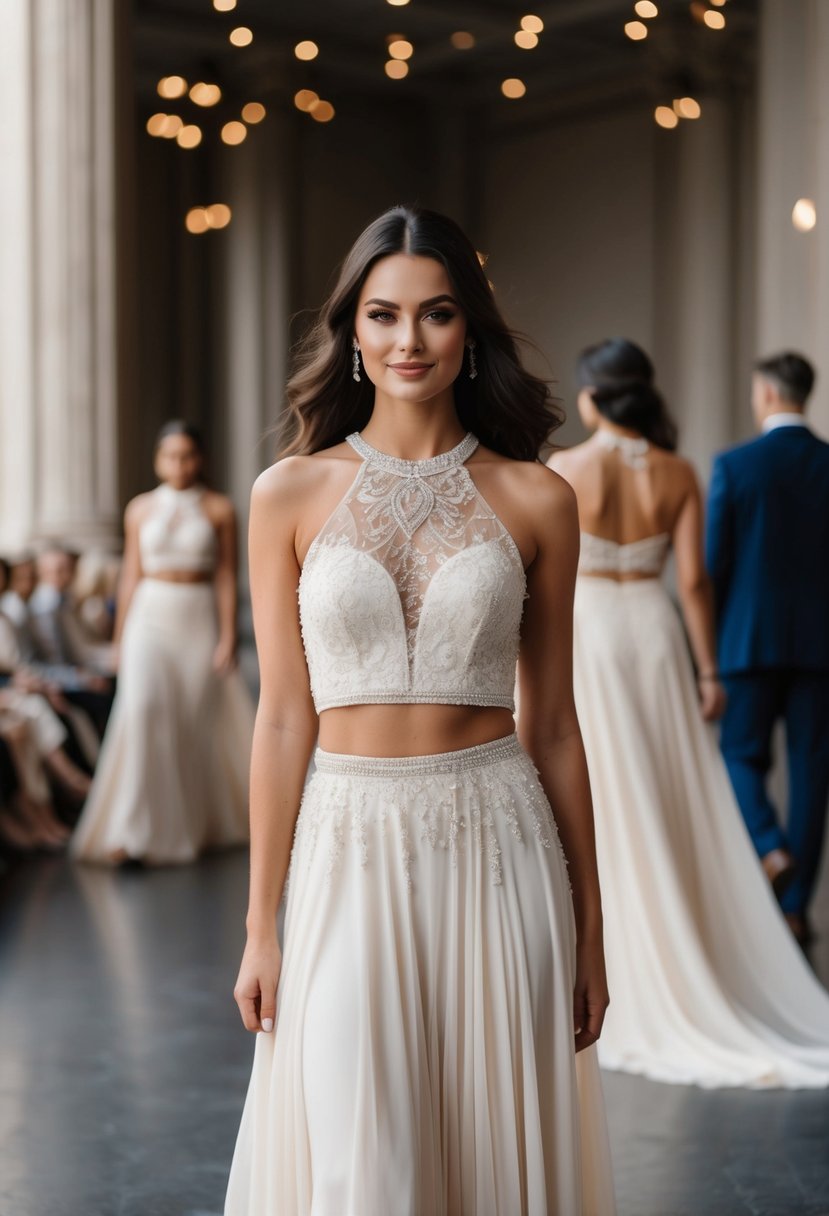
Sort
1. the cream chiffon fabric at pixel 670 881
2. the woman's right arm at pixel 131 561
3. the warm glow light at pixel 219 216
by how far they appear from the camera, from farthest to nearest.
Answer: the warm glow light at pixel 219 216
the woman's right arm at pixel 131 561
the cream chiffon fabric at pixel 670 881

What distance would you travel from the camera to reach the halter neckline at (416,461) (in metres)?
2.43

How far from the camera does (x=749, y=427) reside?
58.3 feet

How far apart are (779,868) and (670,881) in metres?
1.11

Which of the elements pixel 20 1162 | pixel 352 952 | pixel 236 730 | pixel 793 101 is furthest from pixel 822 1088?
pixel 793 101

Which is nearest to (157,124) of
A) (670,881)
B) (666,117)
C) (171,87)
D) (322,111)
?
(171,87)

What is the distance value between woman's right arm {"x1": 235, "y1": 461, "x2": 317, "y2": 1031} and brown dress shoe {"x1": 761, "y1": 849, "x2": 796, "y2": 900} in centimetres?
378

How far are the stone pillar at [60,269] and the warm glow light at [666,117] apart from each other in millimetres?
7658

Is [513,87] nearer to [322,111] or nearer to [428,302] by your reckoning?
[322,111]

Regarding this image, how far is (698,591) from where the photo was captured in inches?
211

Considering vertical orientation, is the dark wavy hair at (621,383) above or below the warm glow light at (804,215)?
below

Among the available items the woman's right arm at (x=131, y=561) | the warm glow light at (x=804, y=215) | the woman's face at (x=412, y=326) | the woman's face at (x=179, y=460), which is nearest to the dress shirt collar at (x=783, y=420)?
the woman's face at (x=179, y=460)

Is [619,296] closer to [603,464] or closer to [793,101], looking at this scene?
[793,101]

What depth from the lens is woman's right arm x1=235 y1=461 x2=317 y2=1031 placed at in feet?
7.86

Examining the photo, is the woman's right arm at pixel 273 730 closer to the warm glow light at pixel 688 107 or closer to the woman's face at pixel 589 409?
the woman's face at pixel 589 409
